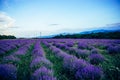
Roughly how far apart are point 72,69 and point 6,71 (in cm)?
206

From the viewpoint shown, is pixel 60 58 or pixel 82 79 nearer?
pixel 82 79

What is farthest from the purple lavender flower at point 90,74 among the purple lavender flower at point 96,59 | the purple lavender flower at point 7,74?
the purple lavender flower at point 96,59

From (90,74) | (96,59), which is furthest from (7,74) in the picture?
(96,59)

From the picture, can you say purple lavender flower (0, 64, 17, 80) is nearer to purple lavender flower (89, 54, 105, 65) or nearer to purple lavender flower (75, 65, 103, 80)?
purple lavender flower (75, 65, 103, 80)

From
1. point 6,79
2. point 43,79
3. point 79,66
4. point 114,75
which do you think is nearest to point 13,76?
point 6,79

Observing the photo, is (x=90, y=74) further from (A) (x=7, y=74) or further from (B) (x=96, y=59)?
(B) (x=96, y=59)

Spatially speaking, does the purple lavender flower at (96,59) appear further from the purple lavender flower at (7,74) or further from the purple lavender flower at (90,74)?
the purple lavender flower at (7,74)

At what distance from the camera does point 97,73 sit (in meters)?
3.31

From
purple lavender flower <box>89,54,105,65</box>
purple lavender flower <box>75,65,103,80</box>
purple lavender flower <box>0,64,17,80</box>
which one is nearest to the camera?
purple lavender flower <box>75,65,103,80</box>

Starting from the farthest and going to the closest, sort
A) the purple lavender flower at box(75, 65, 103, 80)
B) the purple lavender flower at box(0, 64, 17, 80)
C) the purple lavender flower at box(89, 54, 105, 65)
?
the purple lavender flower at box(89, 54, 105, 65), the purple lavender flower at box(0, 64, 17, 80), the purple lavender flower at box(75, 65, 103, 80)

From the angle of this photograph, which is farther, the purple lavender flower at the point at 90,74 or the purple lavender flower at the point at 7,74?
the purple lavender flower at the point at 7,74

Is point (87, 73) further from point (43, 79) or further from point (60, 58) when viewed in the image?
point (60, 58)

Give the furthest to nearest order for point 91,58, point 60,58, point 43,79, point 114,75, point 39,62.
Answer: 1. point 60,58
2. point 91,58
3. point 39,62
4. point 114,75
5. point 43,79

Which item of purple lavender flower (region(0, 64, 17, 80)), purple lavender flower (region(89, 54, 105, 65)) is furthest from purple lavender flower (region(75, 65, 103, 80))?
purple lavender flower (region(89, 54, 105, 65))
